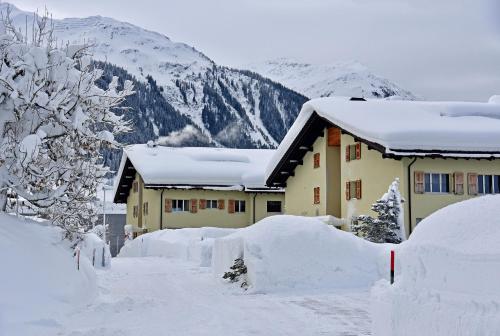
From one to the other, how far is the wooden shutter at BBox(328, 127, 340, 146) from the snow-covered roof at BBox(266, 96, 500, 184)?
55.7 inches

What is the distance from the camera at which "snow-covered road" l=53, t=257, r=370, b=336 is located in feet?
33.1

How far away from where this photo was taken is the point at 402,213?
26547 mm

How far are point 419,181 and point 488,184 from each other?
9.99ft

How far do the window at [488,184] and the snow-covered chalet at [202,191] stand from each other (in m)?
21.1

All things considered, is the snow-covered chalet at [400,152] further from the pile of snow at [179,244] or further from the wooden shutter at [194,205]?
the wooden shutter at [194,205]

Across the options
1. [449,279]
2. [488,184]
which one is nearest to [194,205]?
[488,184]

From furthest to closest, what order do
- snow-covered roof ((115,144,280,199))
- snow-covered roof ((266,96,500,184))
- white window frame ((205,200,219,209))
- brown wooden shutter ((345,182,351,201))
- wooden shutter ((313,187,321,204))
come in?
white window frame ((205,200,219,209))
snow-covered roof ((115,144,280,199))
wooden shutter ((313,187,321,204))
brown wooden shutter ((345,182,351,201))
snow-covered roof ((266,96,500,184))

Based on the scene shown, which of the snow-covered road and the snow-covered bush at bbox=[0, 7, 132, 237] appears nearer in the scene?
the snow-covered road

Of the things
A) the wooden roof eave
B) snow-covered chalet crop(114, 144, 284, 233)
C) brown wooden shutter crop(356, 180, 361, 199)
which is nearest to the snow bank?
brown wooden shutter crop(356, 180, 361, 199)

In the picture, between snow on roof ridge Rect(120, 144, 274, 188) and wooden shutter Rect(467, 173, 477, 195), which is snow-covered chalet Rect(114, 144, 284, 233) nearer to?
snow on roof ridge Rect(120, 144, 274, 188)

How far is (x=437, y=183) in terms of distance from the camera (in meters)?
28.8

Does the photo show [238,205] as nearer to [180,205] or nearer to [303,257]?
[180,205]

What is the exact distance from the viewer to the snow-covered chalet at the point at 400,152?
27.7 metres

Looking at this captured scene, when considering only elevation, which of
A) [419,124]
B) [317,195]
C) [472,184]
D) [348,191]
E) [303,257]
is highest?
[419,124]
